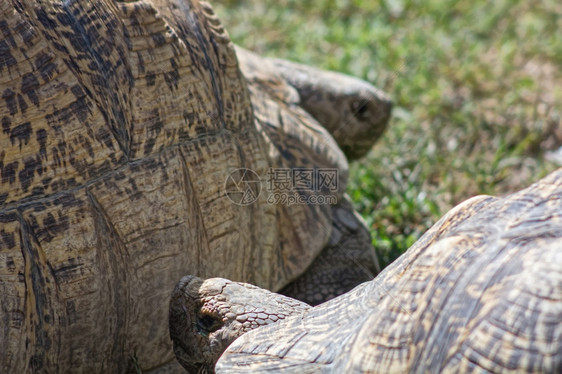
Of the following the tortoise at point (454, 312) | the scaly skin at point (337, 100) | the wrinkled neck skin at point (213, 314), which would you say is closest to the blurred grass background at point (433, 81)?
the scaly skin at point (337, 100)

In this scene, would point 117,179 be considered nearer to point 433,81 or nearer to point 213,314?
point 213,314

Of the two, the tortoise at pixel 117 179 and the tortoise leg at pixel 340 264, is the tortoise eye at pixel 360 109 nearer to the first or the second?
the tortoise leg at pixel 340 264

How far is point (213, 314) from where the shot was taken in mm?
2090

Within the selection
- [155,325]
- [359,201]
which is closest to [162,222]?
[155,325]

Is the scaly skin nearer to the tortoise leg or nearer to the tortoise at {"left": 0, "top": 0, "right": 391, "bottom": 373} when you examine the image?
the tortoise leg

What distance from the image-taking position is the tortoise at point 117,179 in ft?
6.68

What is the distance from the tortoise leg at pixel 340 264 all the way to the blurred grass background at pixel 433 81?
290mm

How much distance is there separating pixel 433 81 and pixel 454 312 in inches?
137

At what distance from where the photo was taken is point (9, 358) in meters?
2.00

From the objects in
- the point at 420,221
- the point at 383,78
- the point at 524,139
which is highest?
the point at 383,78

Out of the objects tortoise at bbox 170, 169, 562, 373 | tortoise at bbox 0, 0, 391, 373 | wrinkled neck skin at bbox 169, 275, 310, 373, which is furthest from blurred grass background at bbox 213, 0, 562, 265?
tortoise at bbox 170, 169, 562, 373

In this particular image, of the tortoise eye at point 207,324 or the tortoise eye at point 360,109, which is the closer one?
the tortoise eye at point 207,324

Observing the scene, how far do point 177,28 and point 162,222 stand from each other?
694mm

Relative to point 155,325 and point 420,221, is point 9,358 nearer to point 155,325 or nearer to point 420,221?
point 155,325
